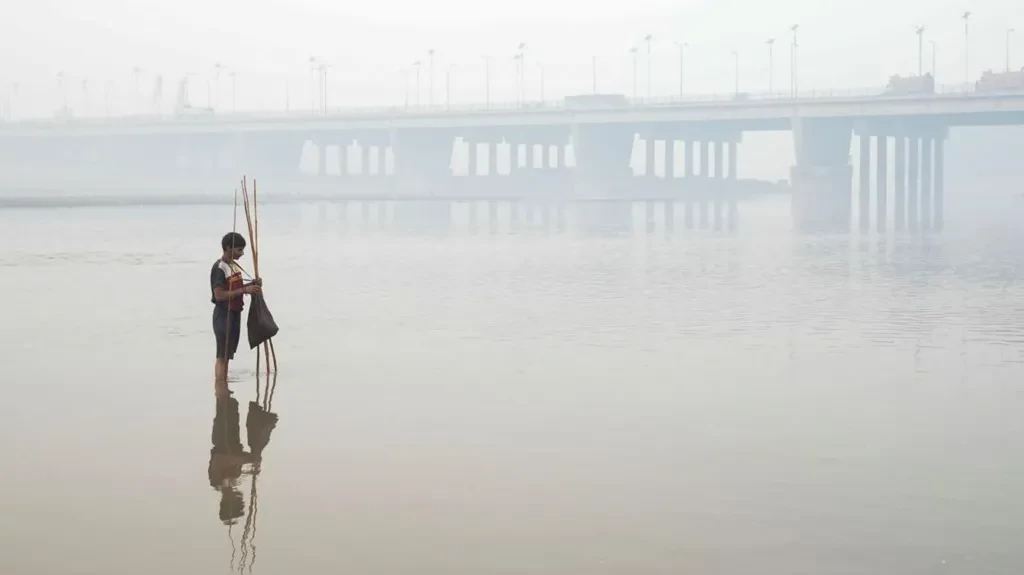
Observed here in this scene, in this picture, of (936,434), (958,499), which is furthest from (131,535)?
(936,434)

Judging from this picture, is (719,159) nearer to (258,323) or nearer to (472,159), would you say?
(472,159)

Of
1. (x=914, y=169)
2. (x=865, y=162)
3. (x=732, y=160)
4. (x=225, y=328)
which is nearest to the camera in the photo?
(x=225, y=328)

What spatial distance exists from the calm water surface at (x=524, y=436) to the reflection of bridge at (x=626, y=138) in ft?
292

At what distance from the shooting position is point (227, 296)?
1545 centimetres

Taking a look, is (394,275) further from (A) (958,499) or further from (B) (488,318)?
(A) (958,499)

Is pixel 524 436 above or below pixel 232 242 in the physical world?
below

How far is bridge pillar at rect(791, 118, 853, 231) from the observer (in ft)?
438

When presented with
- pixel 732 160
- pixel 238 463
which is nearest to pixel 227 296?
pixel 238 463

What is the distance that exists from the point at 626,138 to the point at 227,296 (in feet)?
501

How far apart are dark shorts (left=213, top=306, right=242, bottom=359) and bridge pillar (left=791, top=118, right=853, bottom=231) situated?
117m

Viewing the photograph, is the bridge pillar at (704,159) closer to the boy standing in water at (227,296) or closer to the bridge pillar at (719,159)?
the bridge pillar at (719,159)

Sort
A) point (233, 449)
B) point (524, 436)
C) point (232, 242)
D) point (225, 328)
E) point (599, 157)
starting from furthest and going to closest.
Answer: point (599, 157)
point (225, 328)
point (232, 242)
point (524, 436)
point (233, 449)

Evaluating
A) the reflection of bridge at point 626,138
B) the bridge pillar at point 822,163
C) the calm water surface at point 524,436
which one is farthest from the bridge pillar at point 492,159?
the calm water surface at point 524,436

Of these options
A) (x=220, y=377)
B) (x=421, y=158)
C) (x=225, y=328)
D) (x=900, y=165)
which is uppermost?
(x=421, y=158)
